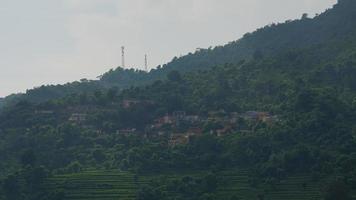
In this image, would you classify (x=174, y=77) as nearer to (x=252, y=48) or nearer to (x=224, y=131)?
(x=224, y=131)

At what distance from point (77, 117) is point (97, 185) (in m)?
19.3

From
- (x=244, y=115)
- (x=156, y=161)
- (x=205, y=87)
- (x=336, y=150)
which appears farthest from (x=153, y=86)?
(x=336, y=150)

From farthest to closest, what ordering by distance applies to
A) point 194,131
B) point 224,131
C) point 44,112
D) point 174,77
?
point 174,77, point 44,112, point 194,131, point 224,131

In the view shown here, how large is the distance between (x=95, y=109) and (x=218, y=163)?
20421 mm

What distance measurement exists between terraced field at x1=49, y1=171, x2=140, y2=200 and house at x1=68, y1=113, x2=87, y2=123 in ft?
48.6

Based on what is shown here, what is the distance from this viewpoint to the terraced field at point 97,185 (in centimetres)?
5453

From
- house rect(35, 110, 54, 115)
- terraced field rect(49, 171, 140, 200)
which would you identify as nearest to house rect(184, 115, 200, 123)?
house rect(35, 110, 54, 115)

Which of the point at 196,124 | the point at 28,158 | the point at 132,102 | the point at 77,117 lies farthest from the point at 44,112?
the point at 28,158

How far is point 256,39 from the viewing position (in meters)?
115

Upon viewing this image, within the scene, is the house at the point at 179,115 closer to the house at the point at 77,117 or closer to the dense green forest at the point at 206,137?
the dense green forest at the point at 206,137

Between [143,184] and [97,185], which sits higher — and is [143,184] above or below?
below

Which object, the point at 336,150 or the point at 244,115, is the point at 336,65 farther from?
the point at 336,150

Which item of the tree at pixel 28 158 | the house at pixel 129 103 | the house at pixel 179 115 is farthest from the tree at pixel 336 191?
the house at pixel 129 103

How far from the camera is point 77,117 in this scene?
7438 centimetres
